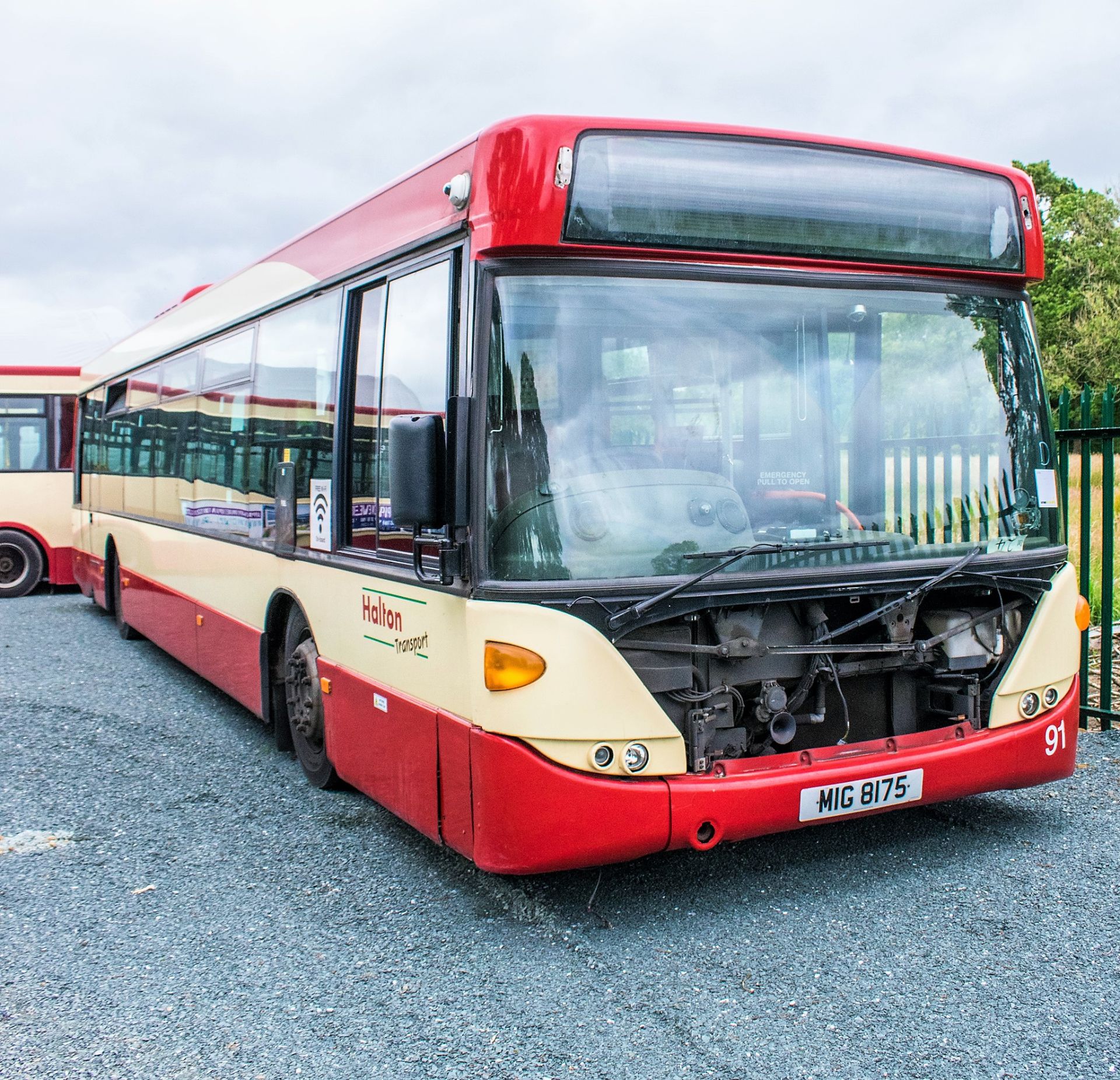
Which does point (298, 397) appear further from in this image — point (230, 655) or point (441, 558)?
point (441, 558)

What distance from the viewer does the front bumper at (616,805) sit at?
146 inches

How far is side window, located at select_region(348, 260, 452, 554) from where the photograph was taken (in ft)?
13.8

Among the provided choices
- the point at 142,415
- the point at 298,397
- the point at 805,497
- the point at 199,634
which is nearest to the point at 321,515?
the point at 298,397

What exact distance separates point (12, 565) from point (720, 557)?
14.0m

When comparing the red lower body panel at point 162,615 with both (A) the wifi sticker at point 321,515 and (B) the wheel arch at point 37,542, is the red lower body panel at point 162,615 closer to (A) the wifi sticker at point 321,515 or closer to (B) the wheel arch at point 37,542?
(A) the wifi sticker at point 321,515

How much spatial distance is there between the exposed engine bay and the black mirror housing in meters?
0.75

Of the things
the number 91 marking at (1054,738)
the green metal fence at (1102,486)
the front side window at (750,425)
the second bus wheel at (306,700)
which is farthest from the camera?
the green metal fence at (1102,486)

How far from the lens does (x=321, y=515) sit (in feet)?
17.3

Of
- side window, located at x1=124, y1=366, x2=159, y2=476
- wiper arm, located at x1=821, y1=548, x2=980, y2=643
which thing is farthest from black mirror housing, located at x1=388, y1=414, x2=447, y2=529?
side window, located at x1=124, y1=366, x2=159, y2=476

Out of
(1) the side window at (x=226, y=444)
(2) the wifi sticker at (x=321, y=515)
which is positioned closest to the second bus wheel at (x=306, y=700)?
(2) the wifi sticker at (x=321, y=515)

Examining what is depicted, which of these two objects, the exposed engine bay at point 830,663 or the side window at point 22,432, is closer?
the exposed engine bay at point 830,663

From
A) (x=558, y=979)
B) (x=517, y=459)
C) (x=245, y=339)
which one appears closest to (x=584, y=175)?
(x=517, y=459)

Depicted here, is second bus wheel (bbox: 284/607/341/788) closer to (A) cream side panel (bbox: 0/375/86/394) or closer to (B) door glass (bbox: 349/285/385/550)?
(B) door glass (bbox: 349/285/385/550)

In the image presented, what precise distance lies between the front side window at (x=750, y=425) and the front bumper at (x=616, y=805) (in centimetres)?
66
